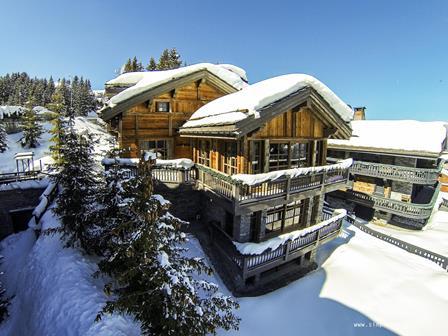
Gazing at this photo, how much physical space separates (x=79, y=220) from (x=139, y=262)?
588 centimetres

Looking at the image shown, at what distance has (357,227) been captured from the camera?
18594 millimetres

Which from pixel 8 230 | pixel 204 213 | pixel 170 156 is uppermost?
pixel 170 156

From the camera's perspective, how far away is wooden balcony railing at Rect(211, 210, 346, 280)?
33.9ft

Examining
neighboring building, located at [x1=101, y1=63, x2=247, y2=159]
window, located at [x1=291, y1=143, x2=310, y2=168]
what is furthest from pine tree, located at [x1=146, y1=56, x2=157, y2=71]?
window, located at [x1=291, y1=143, x2=310, y2=168]

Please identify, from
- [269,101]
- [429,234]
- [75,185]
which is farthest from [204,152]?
[429,234]

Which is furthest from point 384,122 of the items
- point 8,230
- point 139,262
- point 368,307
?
point 8,230

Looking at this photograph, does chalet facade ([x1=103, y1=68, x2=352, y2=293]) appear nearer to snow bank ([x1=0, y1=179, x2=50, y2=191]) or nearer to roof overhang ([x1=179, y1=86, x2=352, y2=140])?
roof overhang ([x1=179, y1=86, x2=352, y2=140])

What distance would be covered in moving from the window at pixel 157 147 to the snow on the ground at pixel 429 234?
2074 centimetres

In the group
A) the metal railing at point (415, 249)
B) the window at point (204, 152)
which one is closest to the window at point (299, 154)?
the window at point (204, 152)

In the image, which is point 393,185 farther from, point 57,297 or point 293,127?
point 57,297

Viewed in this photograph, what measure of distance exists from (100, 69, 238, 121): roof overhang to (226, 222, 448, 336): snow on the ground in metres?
12.2

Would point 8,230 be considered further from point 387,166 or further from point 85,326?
point 387,166

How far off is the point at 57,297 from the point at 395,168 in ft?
84.1

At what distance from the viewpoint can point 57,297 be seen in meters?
7.97
